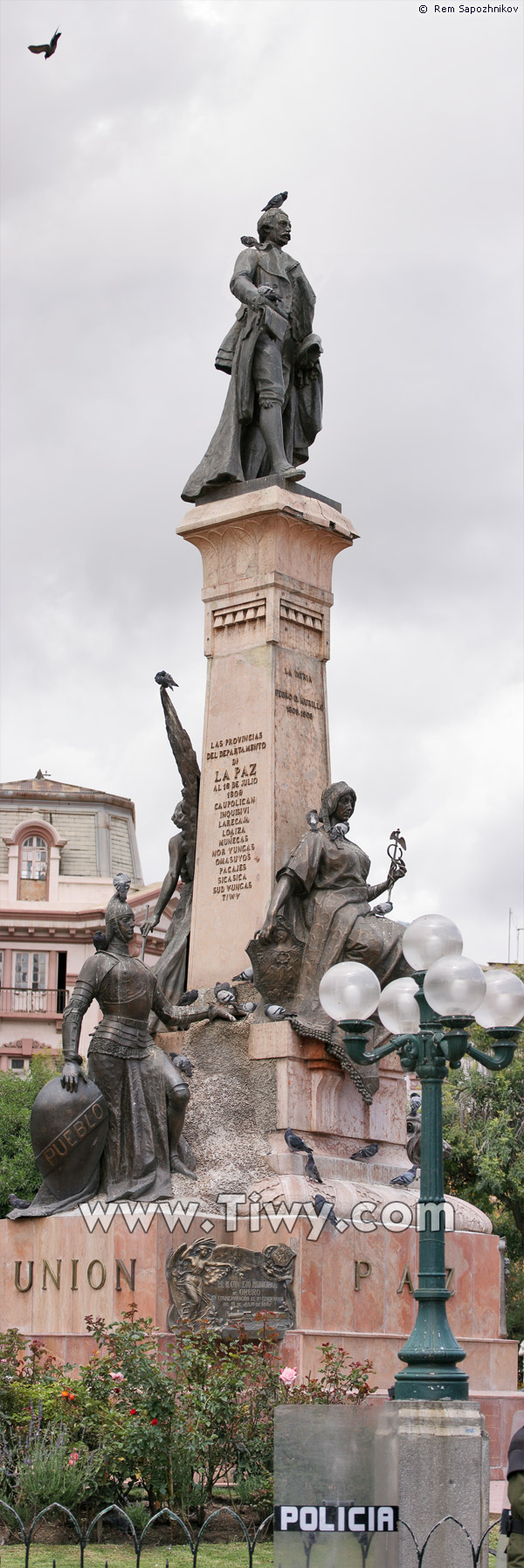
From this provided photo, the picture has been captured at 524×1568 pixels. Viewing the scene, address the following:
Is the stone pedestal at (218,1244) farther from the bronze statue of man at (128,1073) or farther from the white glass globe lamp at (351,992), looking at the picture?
the white glass globe lamp at (351,992)

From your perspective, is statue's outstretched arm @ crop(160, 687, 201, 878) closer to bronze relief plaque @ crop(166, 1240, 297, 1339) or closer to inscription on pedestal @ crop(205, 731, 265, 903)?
inscription on pedestal @ crop(205, 731, 265, 903)

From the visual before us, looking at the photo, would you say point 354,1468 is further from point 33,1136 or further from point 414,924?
point 33,1136

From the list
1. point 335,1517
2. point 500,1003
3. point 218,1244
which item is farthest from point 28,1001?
point 335,1517

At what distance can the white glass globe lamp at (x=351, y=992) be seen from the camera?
12.9 meters

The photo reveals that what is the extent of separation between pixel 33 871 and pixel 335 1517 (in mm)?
63396

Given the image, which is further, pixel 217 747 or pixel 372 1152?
pixel 217 747

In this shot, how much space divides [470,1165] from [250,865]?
25089 millimetres

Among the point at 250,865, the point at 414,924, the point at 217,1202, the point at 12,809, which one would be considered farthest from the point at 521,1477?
the point at 12,809

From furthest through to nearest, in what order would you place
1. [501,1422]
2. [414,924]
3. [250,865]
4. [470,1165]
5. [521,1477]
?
[470,1165]
[250,865]
[501,1422]
[414,924]
[521,1477]

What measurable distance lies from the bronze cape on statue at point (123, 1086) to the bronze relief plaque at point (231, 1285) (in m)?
0.75

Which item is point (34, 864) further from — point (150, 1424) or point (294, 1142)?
point (150, 1424)

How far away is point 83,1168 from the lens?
18.3m

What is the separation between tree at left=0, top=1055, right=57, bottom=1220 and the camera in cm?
4459

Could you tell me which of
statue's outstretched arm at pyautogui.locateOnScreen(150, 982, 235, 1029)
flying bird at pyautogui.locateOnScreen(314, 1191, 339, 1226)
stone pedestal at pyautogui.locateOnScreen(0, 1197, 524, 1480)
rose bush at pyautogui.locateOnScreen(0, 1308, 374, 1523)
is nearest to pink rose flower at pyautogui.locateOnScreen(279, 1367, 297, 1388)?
rose bush at pyautogui.locateOnScreen(0, 1308, 374, 1523)
